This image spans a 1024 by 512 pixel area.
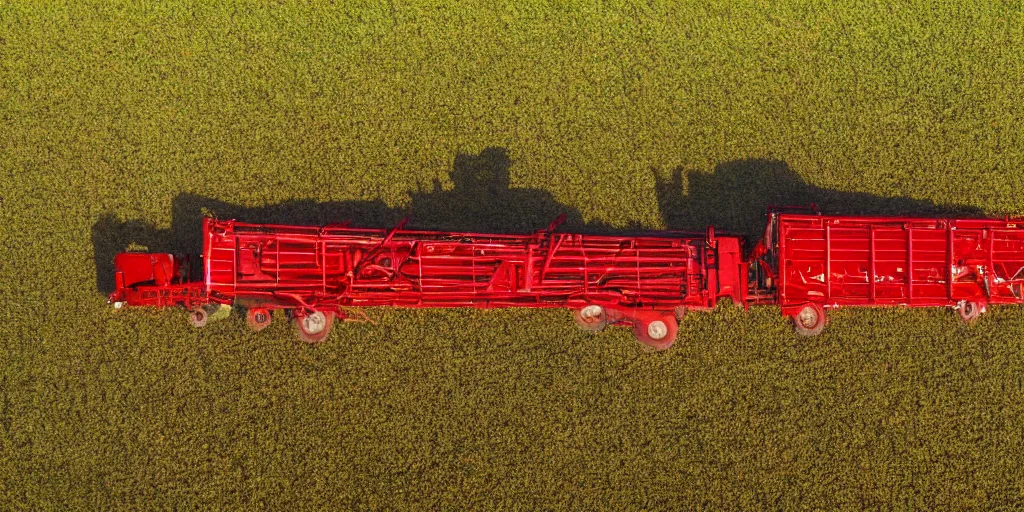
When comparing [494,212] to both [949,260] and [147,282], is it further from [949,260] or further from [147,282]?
[949,260]

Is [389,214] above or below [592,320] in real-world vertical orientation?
above

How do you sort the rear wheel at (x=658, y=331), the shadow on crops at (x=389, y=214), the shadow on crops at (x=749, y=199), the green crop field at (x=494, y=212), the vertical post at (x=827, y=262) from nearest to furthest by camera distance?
1. the vertical post at (x=827, y=262)
2. the rear wheel at (x=658, y=331)
3. the green crop field at (x=494, y=212)
4. the shadow on crops at (x=389, y=214)
5. the shadow on crops at (x=749, y=199)

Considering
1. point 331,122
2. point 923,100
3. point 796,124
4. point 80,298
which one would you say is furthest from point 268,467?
point 923,100

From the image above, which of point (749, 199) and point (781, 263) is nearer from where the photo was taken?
point (781, 263)

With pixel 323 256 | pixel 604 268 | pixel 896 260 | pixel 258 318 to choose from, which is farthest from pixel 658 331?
pixel 258 318

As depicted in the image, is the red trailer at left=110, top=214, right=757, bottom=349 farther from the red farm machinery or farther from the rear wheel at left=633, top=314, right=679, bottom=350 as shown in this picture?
the rear wheel at left=633, top=314, right=679, bottom=350

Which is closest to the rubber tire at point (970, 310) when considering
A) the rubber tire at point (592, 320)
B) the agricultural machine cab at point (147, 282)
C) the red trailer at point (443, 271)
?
the red trailer at point (443, 271)

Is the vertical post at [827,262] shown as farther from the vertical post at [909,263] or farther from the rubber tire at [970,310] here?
the rubber tire at [970,310]
